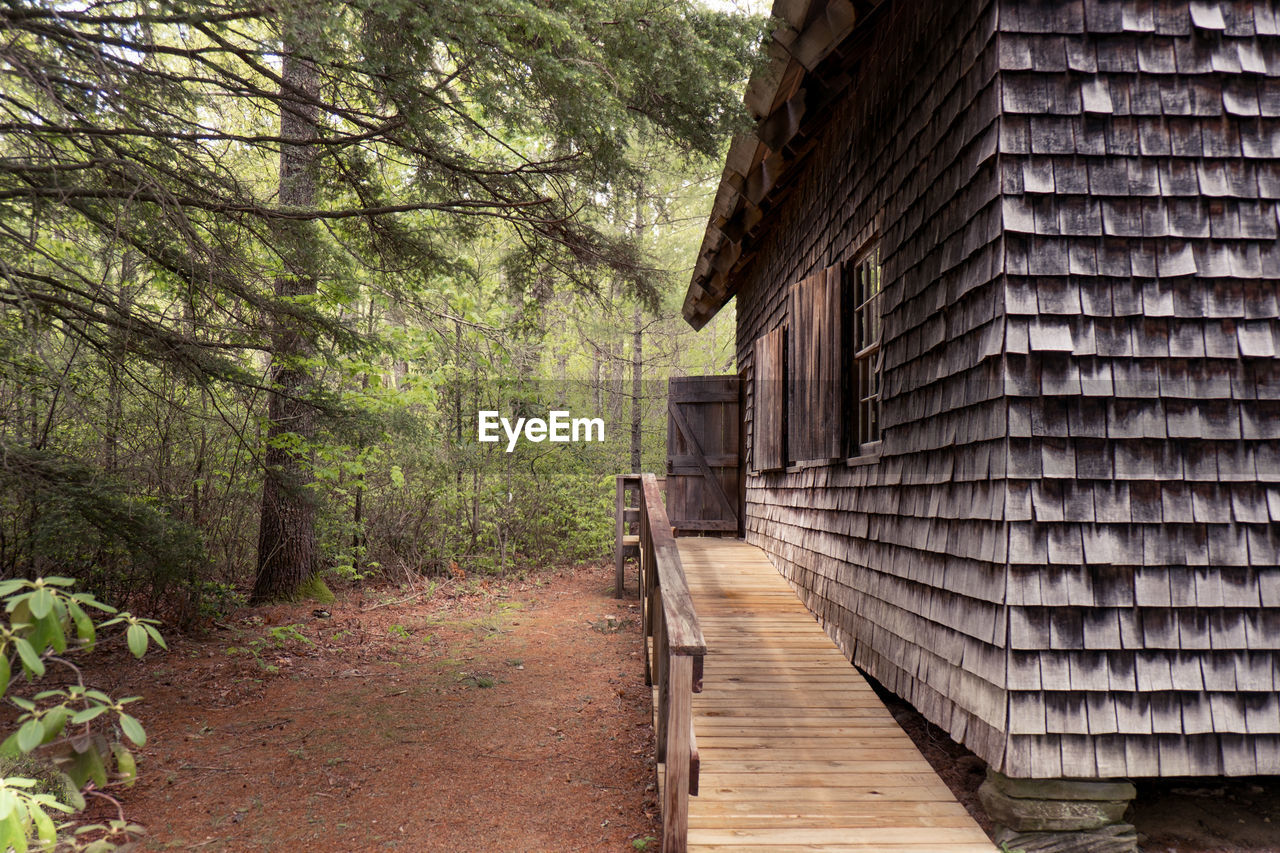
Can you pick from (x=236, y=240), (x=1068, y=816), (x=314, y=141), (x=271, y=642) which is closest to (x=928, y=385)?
(x=1068, y=816)

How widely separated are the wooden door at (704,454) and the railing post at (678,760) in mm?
5980

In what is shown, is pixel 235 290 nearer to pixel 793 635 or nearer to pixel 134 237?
pixel 134 237

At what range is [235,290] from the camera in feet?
16.0

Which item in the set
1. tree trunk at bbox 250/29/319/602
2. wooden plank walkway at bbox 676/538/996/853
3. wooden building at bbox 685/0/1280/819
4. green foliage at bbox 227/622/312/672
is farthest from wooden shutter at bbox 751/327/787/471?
green foliage at bbox 227/622/312/672

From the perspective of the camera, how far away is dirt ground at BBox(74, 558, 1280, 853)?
3346 millimetres

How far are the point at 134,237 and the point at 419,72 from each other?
7.37ft

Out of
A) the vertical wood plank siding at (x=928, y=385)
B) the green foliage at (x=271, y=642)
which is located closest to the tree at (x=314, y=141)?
the vertical wood plank siding at (x=928, y=385)

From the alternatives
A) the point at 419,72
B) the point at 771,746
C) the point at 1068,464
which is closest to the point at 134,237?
the point at 419,72

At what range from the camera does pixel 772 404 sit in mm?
6883

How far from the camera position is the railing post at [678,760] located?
2.83 metres

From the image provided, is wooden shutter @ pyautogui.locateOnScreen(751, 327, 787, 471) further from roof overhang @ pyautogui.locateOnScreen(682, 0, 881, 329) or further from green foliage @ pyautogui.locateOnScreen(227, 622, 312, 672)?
green foliage @ pyautogui.locateOnScreen(227, 622, 312, 672)

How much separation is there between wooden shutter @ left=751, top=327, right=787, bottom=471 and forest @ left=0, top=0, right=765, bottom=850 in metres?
1.52

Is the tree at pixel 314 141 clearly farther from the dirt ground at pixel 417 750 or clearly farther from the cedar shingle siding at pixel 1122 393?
the cedar shingle siding at pixel 1122 393

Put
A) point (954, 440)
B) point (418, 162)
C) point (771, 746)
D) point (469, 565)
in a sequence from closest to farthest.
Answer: point (954, 440) < point (771, 746) < point (418, 162) < point (469, 565)
